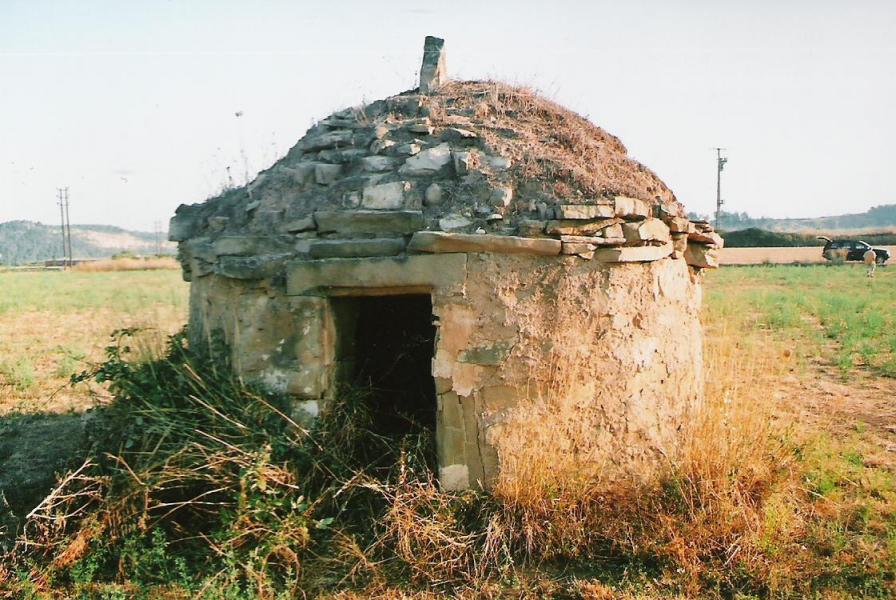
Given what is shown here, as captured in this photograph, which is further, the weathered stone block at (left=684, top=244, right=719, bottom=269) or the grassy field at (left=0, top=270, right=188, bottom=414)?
the grassy field at (left=0, top=270, right=188, bottom=414)

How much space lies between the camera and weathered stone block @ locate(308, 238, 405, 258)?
168 inches

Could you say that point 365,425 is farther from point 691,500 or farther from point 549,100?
point 549,100

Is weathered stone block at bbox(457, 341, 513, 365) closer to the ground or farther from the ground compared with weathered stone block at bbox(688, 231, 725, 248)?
closer to the ground

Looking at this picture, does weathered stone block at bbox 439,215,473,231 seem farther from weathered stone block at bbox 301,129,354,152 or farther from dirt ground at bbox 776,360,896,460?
dirt ground at bbox 776,360,896,460

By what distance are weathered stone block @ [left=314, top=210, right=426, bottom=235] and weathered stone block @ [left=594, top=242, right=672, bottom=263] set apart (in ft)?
3.53

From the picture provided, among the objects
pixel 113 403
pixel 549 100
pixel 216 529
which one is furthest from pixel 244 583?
pixel 549 100

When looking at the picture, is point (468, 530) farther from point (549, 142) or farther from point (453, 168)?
point (549, 142)

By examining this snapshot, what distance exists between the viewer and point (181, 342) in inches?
202

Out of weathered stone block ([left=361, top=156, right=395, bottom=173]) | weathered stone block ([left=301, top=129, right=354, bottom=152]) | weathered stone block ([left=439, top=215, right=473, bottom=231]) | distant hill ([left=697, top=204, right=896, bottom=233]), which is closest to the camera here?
weathered stone block ([left=439, top=215, right=473, bottom=231])

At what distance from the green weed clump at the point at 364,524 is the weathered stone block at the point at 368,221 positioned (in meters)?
1.09

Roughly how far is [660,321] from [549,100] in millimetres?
2094

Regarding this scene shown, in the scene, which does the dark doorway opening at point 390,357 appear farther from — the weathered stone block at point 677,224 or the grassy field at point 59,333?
the weathered stone block at point 677,224

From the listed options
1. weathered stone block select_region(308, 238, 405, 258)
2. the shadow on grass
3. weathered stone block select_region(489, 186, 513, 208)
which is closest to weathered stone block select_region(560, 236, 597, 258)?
weathered stone block select_region(489, 186, 513, 208)

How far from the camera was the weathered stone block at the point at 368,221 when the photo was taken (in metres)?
4.30
